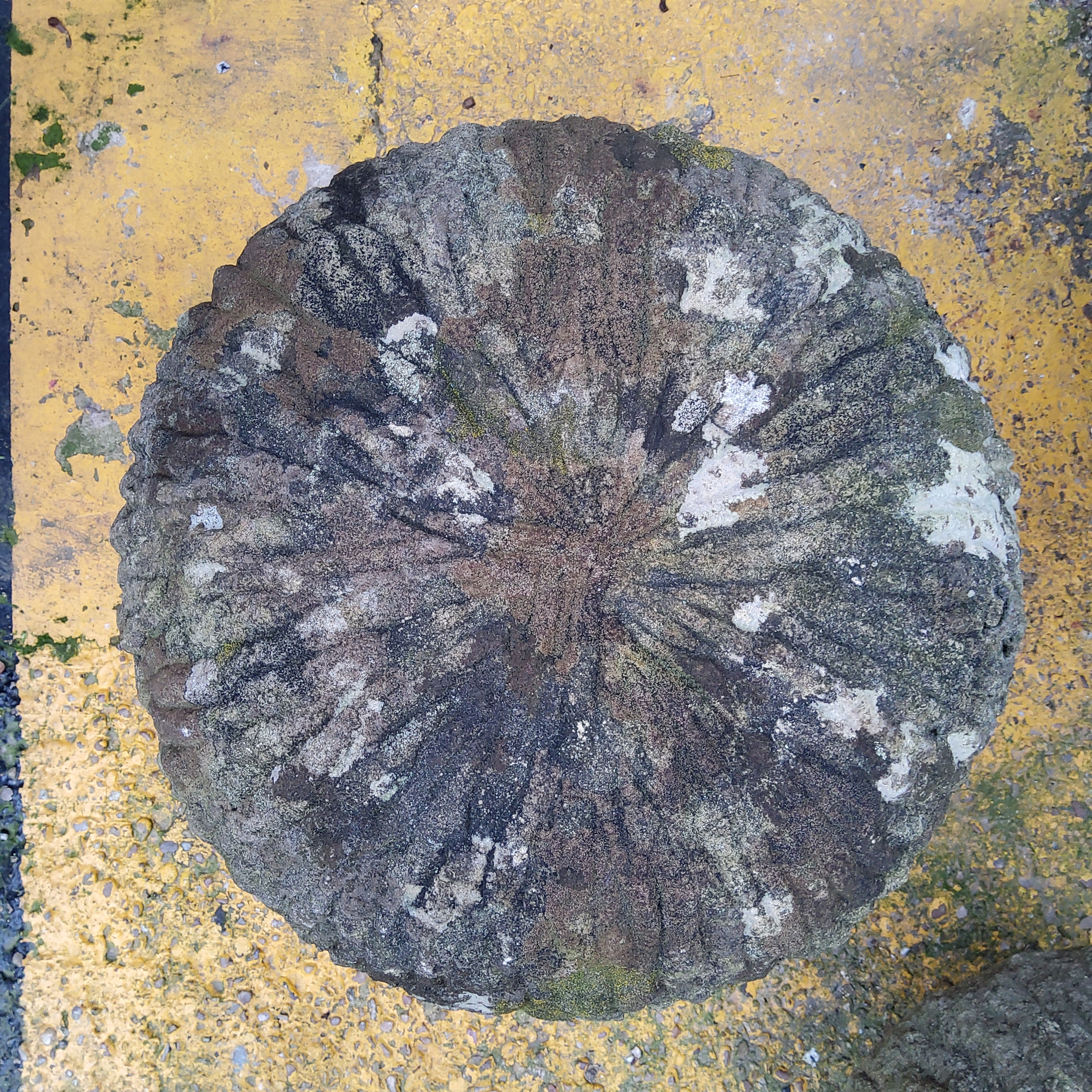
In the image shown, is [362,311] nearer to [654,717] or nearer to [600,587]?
[600,587]

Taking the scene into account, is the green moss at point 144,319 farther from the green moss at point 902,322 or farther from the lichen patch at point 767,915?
the lichen patch at point 767,915

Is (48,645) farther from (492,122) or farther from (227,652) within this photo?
(492,122)

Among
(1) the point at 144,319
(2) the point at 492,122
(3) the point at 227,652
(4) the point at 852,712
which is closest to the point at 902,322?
(4) the point at 852,712

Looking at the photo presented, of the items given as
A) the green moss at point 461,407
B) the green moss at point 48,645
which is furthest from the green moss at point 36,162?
the green moss at point 461,407

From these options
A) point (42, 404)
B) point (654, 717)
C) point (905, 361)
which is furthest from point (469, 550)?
point (42, 404)

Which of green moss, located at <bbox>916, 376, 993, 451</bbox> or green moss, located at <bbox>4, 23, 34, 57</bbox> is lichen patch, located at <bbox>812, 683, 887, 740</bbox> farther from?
green moss, located at <bbox>4, 23, 34, 57</bbox>

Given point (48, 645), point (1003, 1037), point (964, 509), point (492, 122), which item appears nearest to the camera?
point (964, 509)
